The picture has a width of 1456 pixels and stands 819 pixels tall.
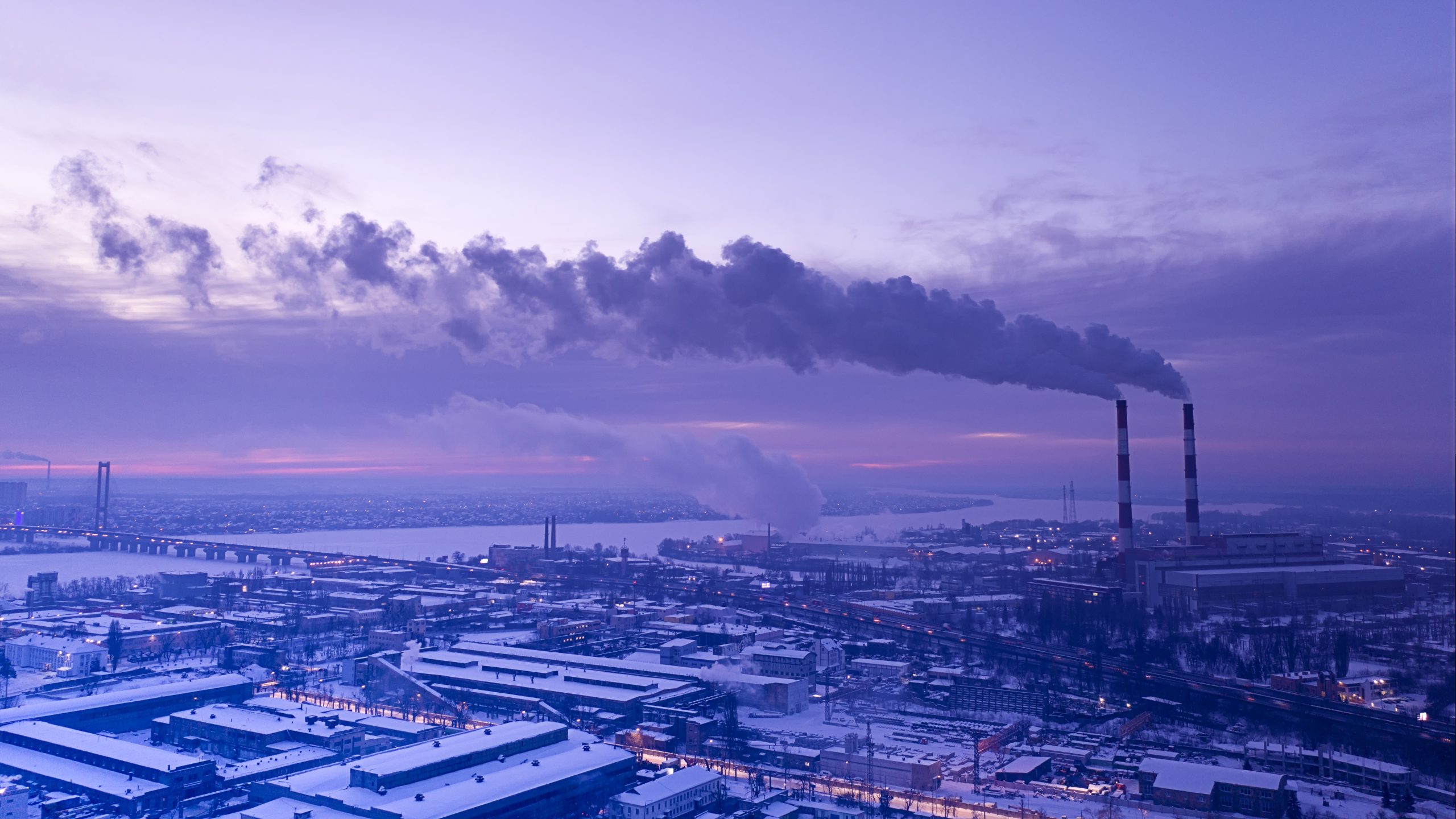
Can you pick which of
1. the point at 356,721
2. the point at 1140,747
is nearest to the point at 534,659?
the point at 356,721

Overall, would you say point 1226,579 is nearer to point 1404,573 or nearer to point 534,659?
point 1404,573

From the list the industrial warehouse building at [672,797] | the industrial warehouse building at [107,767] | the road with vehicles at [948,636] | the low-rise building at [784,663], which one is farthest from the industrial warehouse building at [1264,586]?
the industrial warehouse building at [107,767]

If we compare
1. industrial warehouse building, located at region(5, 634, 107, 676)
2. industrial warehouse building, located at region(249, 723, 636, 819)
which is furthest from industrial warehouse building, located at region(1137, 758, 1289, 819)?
industrial warehouse building, located at region(5, 634, 107, 676)

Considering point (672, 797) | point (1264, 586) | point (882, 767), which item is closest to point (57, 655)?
point (672, 797)

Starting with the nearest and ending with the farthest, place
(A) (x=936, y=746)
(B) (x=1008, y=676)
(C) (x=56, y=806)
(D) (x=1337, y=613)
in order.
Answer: (C) (x=56, y=806) → (A) (x=936, y=746) → (B) (x=1008, y=676) → (D) (x=1337, y=613)

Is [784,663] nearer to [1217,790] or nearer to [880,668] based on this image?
[880,668]

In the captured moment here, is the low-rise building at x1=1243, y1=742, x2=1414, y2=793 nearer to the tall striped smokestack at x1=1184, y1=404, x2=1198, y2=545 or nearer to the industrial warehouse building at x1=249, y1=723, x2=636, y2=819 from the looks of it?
the industrial warehouse building at x1=249, y1=723, x2=636, y2=819

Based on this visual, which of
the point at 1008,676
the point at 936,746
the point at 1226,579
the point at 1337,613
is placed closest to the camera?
the point at 936,746
